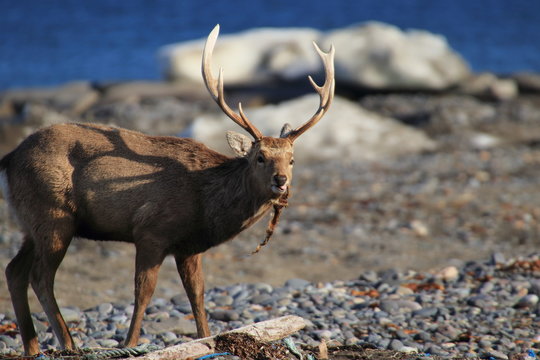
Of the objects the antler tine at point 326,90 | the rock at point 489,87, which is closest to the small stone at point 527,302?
the antler tine at point 326,90

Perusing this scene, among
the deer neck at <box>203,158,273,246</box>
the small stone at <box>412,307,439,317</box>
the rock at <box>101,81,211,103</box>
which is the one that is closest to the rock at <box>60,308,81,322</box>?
the deer neck at <box>203,158,273,246</box>

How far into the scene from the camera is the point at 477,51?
4331 centimetres

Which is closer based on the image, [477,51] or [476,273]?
[476,273]

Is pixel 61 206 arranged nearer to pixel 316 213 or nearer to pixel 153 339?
pixel 153 339

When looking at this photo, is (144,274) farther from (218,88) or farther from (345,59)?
(345,59)

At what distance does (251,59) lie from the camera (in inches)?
987

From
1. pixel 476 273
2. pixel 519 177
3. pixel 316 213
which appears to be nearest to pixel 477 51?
pixel 519 177

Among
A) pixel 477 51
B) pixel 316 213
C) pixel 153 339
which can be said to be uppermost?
pixel 477 51

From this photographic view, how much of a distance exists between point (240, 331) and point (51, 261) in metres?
1.81

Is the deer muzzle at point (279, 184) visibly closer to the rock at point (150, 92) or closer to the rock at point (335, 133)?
the rock at point (335, 133)

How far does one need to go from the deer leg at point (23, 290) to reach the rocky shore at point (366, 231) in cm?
18

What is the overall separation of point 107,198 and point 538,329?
13.3 ft

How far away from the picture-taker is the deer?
21.2 feet

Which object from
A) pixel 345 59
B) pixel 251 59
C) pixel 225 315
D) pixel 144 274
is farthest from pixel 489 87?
pixel 144 274
